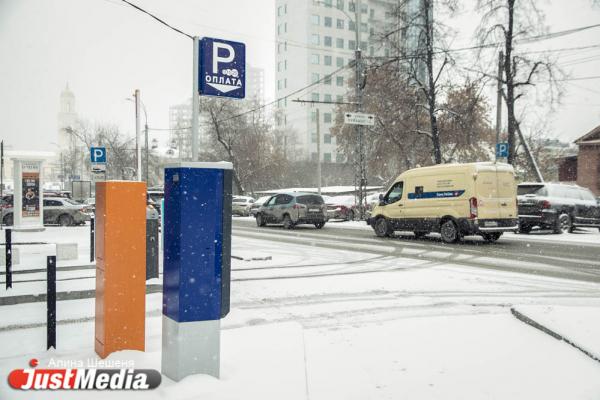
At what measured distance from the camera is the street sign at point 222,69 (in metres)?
8.12

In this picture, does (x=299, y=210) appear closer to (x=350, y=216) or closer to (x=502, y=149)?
(x=350, y=216)

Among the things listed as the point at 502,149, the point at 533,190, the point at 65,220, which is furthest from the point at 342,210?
the point at 65,220

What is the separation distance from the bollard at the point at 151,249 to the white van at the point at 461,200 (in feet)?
29.4

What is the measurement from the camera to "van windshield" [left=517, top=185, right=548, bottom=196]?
18.4m

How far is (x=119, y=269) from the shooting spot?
4.27m

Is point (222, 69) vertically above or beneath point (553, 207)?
above

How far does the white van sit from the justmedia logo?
39.4 feet

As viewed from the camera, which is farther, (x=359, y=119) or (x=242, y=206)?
(x=242, y=206)

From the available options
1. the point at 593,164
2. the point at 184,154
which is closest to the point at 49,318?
the point at 593,164

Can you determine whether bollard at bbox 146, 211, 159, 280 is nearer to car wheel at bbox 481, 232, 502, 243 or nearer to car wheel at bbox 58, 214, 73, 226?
car wheel at bbox 481, 232, 502, 243

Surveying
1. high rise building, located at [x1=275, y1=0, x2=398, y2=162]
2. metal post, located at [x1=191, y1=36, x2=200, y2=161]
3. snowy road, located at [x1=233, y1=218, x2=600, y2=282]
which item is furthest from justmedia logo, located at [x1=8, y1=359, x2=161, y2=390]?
high rise building, located at [x1=275, y1=0, x2=398, y2=162]

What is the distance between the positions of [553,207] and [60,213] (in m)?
21.3

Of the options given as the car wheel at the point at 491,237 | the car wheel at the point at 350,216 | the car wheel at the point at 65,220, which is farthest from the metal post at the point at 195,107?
the car wheel at the point at 350,216

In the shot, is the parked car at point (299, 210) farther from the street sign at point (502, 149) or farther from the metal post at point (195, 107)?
the metal post at point (195, 107)
